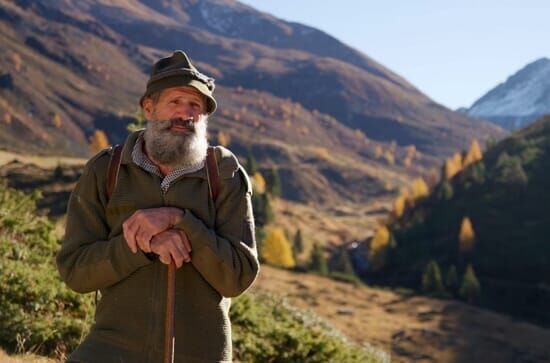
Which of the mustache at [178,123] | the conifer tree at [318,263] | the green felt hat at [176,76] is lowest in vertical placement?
the conifer tree at [318,263]

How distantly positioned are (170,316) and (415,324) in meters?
80.7

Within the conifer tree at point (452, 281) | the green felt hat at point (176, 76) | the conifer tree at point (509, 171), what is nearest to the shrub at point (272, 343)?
the green felt hat at point (176, 76)

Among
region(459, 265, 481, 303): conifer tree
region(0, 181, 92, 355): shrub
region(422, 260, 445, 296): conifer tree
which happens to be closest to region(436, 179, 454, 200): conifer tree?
region(422, 260, 445, 296): conifer tree

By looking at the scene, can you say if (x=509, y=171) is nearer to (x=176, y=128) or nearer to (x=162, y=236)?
(x=176, y=128)

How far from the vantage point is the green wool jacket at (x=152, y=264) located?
14.4 ft

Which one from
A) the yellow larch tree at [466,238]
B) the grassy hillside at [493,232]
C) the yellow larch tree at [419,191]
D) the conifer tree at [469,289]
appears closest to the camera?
the conifer tree at [469,289]

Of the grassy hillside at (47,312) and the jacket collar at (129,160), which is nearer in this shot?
the jacket collar at (129,160)

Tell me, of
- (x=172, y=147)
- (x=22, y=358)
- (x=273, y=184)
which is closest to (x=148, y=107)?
(x=172, y=147)

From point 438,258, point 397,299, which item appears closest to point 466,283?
point 397,299

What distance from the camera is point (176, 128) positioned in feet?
15.3

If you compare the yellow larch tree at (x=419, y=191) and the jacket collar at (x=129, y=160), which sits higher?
the yellow larch tree at (x=419, y=191)

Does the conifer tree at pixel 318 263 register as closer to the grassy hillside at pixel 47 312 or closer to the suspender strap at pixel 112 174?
the grassy hillside at pixel 47 312

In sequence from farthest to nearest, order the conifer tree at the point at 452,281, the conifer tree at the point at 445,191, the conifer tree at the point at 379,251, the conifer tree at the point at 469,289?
the conifer tree at the point at 445,191, the conifer tree at the point at 379,251, the conifer tree at the point at 452,281, the conifer tree at the point at 469,289

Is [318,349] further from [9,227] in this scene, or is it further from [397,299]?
[397,299]
